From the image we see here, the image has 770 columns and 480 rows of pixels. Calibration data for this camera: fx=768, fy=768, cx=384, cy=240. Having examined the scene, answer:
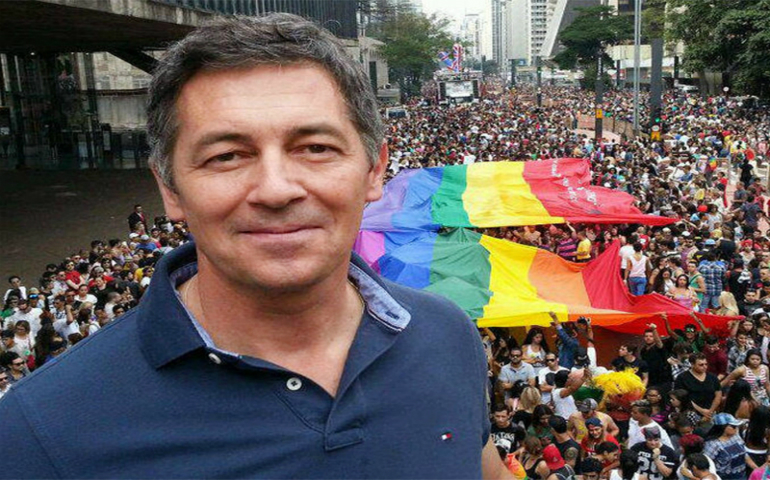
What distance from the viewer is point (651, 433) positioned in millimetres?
6488

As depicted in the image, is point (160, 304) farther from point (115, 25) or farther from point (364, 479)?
point (115, 25)

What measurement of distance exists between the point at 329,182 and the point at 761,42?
39.7m

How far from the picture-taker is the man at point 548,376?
772cm

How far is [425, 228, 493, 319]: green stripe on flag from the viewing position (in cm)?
973

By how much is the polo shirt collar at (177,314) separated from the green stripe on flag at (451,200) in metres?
12.9

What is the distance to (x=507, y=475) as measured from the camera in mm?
2102

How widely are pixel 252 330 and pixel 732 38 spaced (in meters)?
43.1

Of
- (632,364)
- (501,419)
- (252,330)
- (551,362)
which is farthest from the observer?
(632,364)

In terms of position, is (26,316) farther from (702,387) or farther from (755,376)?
(755,376)

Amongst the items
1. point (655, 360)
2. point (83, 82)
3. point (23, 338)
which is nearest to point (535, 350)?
point (655, 360)

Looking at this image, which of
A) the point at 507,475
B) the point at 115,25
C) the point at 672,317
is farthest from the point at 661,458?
the point at 115,25

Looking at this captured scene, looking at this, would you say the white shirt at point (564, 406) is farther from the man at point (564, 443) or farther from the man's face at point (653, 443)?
the man's face at point (653, 443)

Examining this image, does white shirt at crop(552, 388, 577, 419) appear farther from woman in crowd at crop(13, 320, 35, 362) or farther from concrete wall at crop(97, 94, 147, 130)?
concrete wall at crop(97, 94, 147, 130)

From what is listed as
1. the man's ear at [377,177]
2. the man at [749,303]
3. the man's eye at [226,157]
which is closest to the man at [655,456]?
the man at [749,303]
